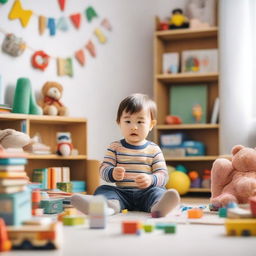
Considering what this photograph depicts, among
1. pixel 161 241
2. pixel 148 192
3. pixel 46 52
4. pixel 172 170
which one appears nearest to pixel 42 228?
pixel 161 241

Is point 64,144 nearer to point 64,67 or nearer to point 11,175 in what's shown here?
point 64,67

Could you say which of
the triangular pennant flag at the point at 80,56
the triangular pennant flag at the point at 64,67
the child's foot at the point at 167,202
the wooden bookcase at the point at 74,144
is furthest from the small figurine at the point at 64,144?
the child's foot at the point at 167,202

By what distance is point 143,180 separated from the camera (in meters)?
1.76

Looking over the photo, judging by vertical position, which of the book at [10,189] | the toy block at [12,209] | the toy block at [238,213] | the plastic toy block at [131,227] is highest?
the book at [10,189]

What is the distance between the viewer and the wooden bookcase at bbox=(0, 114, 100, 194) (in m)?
2.73

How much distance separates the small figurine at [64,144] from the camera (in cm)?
269

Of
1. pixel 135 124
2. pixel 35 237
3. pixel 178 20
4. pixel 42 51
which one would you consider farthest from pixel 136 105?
pixel 178 20

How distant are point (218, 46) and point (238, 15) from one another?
242 mm

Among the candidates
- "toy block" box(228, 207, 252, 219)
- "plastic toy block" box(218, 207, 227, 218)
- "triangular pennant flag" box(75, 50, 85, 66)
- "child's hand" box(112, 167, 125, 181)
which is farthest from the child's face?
"triangular pennant flag" box(75, 50, 85, 66)

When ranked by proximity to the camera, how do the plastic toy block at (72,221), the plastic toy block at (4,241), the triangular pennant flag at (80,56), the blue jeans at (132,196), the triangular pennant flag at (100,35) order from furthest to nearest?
the triangular pennant flag at (100,35), the triangular pennant flag at (80,56), the blue jeans at (132,196), the plastic toy block at (72,221), the plastic toy block at (4,241)

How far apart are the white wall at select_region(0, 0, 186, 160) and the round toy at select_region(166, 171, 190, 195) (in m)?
0.48

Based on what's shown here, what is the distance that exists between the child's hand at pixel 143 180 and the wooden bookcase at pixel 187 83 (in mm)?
1495

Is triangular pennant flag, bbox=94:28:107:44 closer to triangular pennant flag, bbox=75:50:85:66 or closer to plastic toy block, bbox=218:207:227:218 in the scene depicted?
triangular pennant flag, bbox=75:50:85:66

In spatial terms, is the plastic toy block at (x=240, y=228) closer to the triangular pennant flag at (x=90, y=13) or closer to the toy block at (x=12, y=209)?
the toy block at (x=12, y=209)
